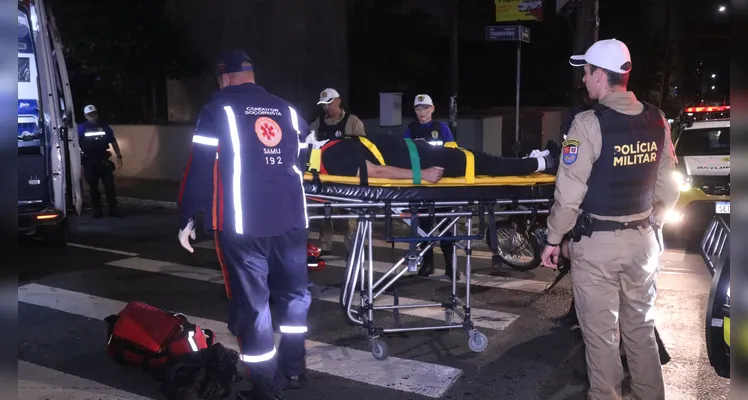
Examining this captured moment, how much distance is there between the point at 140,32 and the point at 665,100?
19655 millimetres

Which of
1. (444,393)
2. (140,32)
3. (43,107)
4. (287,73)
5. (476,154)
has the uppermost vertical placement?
(140,32)

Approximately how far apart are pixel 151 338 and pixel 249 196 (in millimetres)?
1436

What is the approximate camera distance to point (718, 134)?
9.80m

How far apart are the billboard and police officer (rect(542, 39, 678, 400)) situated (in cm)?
1072

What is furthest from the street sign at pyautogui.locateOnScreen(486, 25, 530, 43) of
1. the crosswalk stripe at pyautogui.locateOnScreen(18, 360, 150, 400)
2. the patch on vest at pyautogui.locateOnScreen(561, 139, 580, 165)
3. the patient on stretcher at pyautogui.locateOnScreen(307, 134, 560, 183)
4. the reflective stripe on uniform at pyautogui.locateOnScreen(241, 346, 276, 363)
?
the crosswalk stripe at pyautogui.locateOnScreen(18, 360, 150, 400)

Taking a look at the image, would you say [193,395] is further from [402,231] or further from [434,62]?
[434,62]

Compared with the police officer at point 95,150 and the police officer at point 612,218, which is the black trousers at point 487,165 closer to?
the police officer at point 612,218

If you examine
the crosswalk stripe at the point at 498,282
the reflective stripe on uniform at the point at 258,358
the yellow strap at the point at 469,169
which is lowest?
the crosswalk stripe at the point at 498,282

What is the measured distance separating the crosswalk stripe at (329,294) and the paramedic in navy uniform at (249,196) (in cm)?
212

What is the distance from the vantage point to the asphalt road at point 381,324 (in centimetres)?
450

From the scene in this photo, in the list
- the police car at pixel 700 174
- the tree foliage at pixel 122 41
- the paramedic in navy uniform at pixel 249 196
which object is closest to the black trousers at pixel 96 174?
the tree foliage at pixel 122 41

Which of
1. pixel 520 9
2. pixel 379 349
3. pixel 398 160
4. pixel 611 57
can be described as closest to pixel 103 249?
pixel 379 349

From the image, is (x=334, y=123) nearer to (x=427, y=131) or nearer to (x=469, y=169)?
(x=427, y=131)

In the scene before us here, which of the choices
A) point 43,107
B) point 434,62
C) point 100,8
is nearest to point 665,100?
point 434,62
